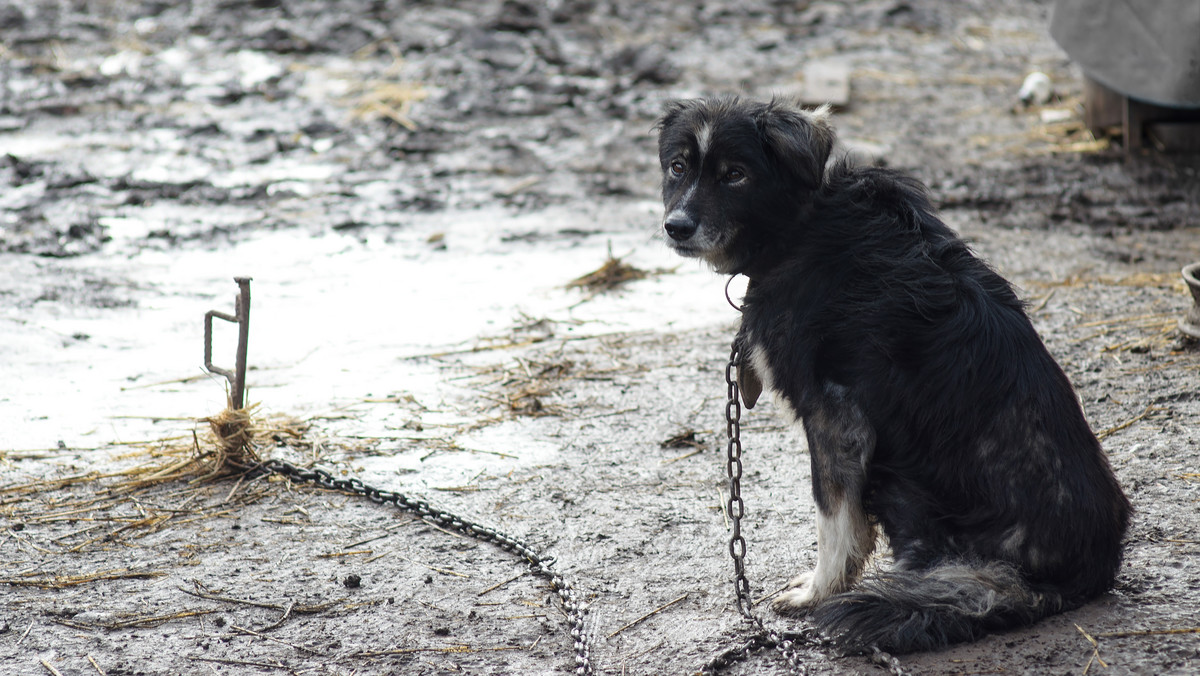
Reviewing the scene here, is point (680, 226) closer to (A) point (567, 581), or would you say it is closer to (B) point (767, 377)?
(B) point (767, 377)

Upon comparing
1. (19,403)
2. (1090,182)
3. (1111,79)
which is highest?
(1111,79)

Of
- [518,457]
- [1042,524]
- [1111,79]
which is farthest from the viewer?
[1111,79]

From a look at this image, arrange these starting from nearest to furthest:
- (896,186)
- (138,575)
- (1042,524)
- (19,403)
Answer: (1042,524) → (896,186) → (138,575) → (19,403)

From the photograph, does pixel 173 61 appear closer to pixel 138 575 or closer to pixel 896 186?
pixel 138 575

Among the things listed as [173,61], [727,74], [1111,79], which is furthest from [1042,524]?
[173,61]

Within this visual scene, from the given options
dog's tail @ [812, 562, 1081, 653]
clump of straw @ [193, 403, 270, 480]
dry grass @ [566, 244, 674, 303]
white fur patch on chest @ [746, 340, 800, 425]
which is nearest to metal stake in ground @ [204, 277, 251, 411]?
clump of straw @ [193, 403, 270, 480]

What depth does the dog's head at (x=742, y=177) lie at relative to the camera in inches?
156

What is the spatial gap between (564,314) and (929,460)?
3891 millimetres

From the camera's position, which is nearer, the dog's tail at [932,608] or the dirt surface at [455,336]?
the dog's tail at [932,608]

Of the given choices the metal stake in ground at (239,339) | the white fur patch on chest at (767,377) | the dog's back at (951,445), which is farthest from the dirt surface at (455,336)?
the white fur patch on chest at (767,377)

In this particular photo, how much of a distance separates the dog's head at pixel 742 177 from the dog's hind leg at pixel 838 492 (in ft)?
2.49

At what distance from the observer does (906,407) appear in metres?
3.53

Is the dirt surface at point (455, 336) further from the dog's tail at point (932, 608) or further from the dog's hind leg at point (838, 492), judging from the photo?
the dog's hind leg at point (838, 492)

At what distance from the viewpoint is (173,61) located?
44.1 ft
